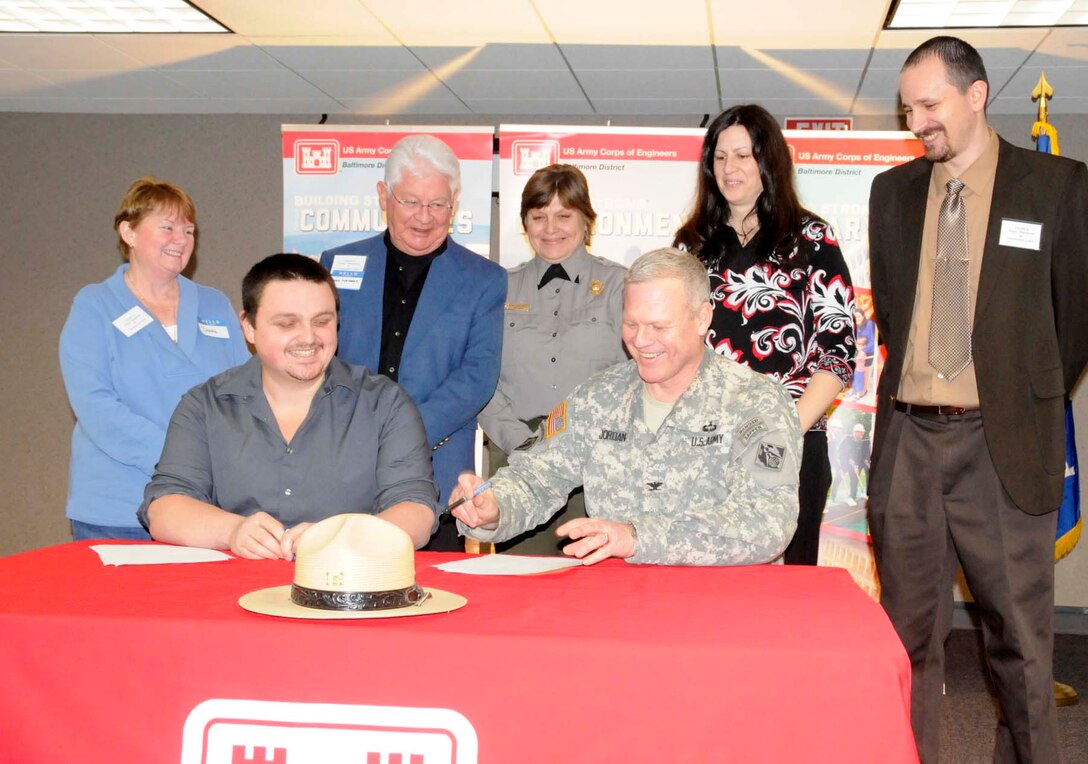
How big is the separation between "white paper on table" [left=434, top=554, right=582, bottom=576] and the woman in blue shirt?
148cm

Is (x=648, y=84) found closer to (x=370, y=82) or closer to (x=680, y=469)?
(x=370, y=82)

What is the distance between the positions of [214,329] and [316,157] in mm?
2189

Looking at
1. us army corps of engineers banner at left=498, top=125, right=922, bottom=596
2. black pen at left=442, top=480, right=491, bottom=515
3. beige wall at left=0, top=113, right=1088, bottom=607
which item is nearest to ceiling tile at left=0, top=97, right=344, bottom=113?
beige wall at left=0, top=113, right=1088, bottom=607

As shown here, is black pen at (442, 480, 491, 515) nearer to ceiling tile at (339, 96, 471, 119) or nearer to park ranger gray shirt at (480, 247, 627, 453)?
park ranger gray shirt at (480, 247, 627, 453)

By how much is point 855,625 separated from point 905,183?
1.74m

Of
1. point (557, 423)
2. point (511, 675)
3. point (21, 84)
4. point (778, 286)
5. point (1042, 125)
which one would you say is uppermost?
point (21, 84)

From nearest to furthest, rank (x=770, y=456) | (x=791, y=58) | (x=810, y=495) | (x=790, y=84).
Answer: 1. (x=770, y=456)
2. (x=810, y=495)
3. (x=791, y=58)
4. (x=790, y=84)

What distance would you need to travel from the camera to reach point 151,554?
7.06ft

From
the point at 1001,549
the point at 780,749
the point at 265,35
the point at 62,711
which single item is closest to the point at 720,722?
the point at 780,749

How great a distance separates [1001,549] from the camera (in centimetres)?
274

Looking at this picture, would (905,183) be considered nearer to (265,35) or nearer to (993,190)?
(993,190)

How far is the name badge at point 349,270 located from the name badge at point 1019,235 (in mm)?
1842

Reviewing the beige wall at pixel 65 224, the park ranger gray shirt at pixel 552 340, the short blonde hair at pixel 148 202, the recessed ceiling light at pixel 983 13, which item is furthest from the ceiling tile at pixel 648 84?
the short blonde hair at pixel 148 202

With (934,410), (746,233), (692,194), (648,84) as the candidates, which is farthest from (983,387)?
(648,84)
